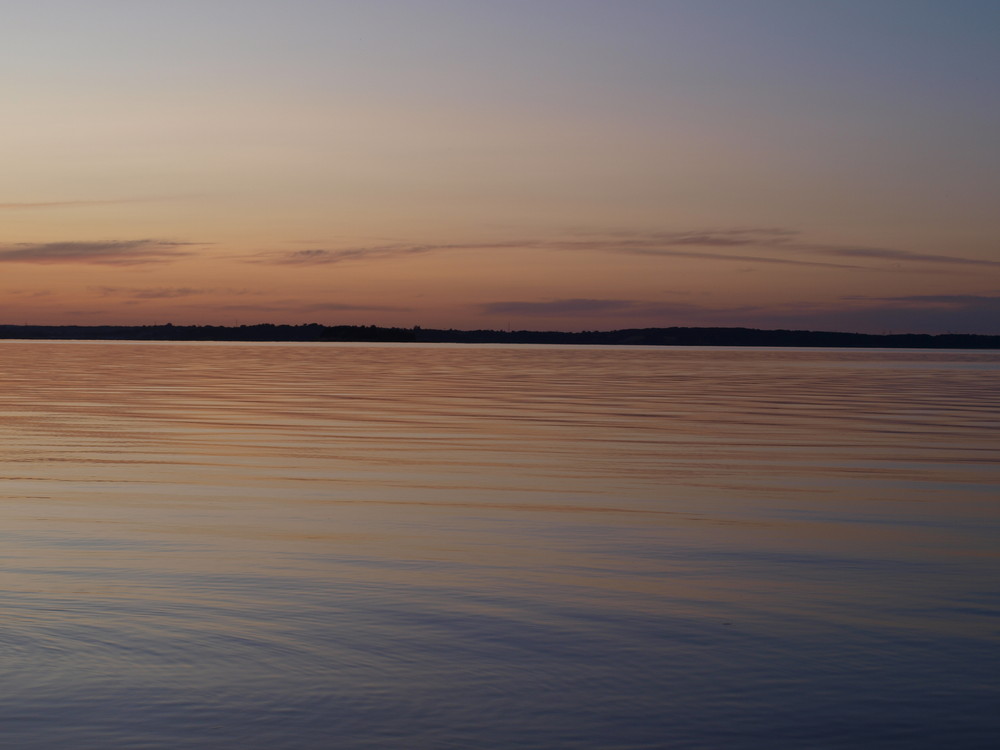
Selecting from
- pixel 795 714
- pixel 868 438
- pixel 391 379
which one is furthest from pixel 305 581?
pixel 391 379

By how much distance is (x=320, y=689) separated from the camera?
638cm

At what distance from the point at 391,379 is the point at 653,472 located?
33.4 m

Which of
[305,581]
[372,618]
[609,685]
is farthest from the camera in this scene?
[305,581]

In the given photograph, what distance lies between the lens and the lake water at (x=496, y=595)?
596cm

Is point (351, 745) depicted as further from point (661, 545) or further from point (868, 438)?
point (868, 438)

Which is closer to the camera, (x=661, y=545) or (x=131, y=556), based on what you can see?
(x=131, y=556)

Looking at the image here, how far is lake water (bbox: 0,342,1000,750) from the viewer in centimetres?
596

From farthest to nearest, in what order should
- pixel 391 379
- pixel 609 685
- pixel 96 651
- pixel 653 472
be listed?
pixel 391 379 < pixel 653 472 < pixel 96 651 < pixel 609 685

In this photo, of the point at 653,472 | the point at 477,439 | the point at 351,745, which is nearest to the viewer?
the point at 351,745

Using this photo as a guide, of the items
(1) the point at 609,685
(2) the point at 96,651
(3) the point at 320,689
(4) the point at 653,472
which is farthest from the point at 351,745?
(4) the point at 653,472

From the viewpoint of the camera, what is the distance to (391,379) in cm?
4900

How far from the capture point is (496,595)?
8742 millimetres

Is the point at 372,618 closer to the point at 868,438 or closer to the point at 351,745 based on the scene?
the point at 351,745

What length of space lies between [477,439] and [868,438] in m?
7.81
